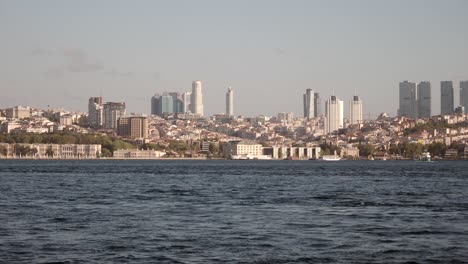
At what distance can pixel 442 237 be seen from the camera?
971 inches

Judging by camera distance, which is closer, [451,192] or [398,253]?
[398,253]

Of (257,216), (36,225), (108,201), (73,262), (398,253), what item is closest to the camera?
(73,262)

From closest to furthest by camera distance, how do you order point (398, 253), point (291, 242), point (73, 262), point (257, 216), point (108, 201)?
1. point (73, 262)
2. point (398, 253)
3. point (291, 242)
4. point (257, 216)
5. point (108, 201)

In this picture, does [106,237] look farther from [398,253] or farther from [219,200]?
[219,200]

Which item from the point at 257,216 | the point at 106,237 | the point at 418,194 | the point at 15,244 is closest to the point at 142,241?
the point at 106,237

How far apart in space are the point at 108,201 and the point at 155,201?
1890 millimetres

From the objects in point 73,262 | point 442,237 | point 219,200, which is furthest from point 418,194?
point 73,262

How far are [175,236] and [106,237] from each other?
70.2 inches

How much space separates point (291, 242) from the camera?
23.4 metres

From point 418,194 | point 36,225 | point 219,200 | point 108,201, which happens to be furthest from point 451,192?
point 36,225

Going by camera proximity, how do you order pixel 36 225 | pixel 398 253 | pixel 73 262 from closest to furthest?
pixel 73 262
pixel 398 253
pixel 36 225

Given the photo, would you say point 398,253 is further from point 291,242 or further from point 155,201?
point 155,201

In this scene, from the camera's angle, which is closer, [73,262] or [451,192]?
[73,262]

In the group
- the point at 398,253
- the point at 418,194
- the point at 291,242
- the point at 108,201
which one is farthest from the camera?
the point at 418,194
